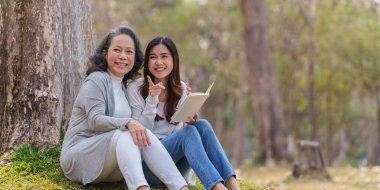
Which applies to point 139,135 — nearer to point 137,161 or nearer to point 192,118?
point 137,161

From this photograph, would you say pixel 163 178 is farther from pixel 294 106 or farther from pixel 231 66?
pixel 231 66

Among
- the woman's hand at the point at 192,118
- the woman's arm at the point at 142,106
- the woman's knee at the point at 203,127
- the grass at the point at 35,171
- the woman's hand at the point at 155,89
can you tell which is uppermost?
the woman's hand at the point at 155,89

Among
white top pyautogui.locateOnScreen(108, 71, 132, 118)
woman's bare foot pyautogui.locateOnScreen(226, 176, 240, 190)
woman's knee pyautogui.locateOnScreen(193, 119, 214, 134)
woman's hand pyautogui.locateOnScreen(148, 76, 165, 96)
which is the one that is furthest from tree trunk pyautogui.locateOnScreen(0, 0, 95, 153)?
woman's bare foot pyautogui.locateOnScreen(226, 176, 240, 190)

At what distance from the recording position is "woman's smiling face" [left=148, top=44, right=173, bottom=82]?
575 centimetres

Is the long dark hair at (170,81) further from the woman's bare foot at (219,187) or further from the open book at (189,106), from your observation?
the woman's bare foot at (219,187)

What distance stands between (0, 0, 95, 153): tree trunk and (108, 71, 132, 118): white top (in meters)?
0.87

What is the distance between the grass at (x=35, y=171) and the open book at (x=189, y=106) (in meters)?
0.82

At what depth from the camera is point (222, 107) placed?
110 ft

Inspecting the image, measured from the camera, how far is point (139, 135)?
5020 millimetres

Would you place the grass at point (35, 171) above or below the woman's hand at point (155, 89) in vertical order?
below

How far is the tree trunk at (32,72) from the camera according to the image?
615 centimetres

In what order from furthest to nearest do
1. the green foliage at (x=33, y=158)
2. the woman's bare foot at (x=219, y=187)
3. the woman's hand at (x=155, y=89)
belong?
the green foliage at (x=33, y=158)
the woman's hand at (x=155, y=89)
the woman's bare foot at (x=219, y=187)

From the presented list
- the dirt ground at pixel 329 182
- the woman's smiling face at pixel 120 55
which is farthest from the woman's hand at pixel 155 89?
the dirt ground at pixel 329 182

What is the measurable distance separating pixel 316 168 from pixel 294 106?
49.9 ft
